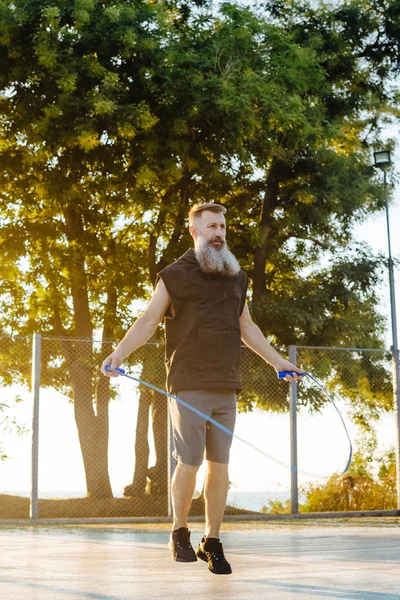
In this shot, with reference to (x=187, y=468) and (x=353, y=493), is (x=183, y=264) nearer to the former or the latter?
(x=187, y=468)

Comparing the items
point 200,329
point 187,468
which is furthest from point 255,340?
point 187,468

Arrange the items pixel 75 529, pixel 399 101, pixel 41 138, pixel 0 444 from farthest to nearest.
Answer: pixel 399 101 → pixel 41 138 → pixel 0 444 → pixel 75 529

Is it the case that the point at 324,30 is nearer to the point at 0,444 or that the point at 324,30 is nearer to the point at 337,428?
the point at 337,428

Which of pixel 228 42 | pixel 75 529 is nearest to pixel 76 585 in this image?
pixel 75 529

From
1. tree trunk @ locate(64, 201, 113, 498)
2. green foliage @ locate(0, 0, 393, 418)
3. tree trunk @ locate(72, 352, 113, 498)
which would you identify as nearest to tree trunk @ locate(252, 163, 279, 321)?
green foliage @ locate(0, 0, 393, 418)

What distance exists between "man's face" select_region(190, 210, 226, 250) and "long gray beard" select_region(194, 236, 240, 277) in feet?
0.11

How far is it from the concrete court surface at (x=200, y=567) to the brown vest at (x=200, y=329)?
3.55 ft

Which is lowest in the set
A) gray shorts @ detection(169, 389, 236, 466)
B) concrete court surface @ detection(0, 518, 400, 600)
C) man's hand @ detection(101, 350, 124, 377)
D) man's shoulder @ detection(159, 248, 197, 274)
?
concrete court surface @ detection(0, 518, 400, 600)

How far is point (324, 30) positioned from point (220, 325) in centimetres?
1578

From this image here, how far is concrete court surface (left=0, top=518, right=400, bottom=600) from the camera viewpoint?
476 centimetres

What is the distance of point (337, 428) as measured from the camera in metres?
15.4

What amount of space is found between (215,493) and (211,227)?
153cm

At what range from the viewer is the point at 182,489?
572 cm

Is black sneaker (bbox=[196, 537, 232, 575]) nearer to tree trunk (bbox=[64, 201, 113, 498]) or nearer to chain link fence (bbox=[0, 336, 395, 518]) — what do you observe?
chain link fence (bbox=[0, 336, 395, 518])
